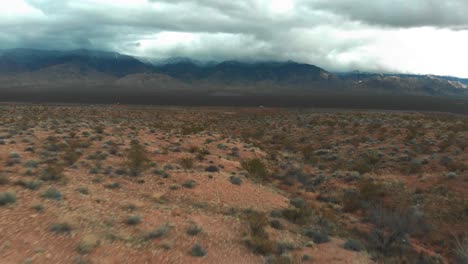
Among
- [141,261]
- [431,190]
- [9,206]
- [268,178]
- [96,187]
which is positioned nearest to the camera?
[141,261]

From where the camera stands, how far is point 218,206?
10.9 metres

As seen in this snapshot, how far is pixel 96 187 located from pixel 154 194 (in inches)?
85.7

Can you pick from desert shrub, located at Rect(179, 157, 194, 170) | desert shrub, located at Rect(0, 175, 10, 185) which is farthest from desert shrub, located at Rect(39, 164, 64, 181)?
desert shrub, located at Rect(179, 157, 194, 170)

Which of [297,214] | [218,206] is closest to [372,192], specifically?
[297,214]

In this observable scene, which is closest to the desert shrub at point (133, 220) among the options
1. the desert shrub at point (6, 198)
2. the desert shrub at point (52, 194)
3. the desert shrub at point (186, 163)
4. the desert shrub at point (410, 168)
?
the desert shrub at point (52, 194)

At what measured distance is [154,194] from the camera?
37.1 ft

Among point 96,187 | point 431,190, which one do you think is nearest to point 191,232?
point 96,187

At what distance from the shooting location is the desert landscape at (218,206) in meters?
7.42

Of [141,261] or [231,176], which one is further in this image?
[231,176]

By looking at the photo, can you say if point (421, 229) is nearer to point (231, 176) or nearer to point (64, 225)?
point (231, 176)

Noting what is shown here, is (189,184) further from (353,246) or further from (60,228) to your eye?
(353,246)

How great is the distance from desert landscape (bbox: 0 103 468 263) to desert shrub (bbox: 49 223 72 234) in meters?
0.03

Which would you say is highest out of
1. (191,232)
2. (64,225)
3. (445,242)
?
(64,225)

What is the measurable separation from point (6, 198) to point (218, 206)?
21.8 feet
